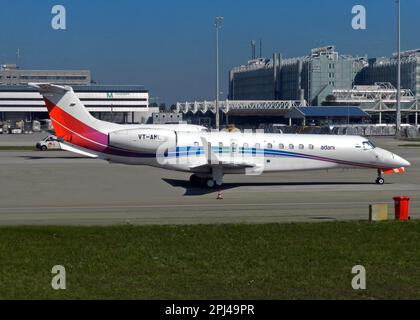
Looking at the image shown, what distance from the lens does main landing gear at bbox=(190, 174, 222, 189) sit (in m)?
35.0

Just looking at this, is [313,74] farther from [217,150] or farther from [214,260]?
[214,260]

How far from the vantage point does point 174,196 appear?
31.3m

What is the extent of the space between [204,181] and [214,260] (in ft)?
64.4

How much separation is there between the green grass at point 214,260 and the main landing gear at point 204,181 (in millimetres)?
13887

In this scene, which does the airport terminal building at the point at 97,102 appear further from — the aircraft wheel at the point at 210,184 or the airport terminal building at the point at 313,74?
the aircraft wheel at the point at 210,184

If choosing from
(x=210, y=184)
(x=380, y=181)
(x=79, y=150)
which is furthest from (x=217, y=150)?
(x=380, y=181)

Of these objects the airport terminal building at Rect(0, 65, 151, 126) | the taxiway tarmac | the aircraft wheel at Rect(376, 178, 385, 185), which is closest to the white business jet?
the aircraft wheel at Rect(376, 178, 385, 185)

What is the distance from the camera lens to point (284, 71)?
18988 centimetres

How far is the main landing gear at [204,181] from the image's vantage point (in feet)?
115

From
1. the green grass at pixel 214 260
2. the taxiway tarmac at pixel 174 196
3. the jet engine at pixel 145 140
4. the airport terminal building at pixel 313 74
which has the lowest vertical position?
the green grass at pixel 214 260

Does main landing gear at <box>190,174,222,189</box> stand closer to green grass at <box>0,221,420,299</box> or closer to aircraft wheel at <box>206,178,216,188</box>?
aircraft wheel at <box>206,178,216,188</box>

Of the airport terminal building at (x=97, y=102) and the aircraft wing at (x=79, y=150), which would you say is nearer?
the aircraft wing at (x=79, y=150)

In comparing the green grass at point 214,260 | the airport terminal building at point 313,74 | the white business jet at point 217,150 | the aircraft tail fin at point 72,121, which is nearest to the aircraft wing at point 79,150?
the white business jet at point 217,150
